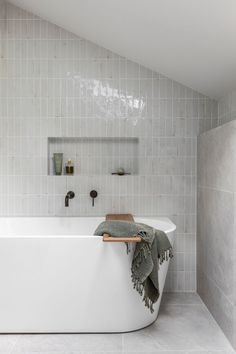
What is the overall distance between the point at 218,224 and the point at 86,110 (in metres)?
1.73

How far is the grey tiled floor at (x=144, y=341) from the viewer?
2.60m

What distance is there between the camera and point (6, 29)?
3838 millimetres

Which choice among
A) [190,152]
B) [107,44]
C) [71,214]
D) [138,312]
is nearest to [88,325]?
[138,312]

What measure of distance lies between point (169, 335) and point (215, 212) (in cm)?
102

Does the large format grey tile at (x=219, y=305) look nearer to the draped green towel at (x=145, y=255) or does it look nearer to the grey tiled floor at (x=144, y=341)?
the grey tiled floor at (x=144, y=341)

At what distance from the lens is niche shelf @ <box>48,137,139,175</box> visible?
3902 millimetres

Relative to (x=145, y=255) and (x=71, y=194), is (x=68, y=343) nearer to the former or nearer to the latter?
(x=145, y=255)

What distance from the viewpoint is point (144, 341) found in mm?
2732

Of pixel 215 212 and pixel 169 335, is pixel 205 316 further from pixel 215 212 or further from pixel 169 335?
pixel 215 212

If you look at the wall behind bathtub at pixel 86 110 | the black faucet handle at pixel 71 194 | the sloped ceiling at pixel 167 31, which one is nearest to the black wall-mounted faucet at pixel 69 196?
the black faucet handle at pixel 71 194

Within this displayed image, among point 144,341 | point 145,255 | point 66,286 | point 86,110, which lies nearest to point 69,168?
point 86,110

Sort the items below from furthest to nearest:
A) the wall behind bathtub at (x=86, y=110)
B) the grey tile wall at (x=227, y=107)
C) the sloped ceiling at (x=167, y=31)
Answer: the wall behind bathtub at (x=86, y=110)
the grey tile wall at (x=227, y=107)
the sloped ceiling at (x=167, y=31)

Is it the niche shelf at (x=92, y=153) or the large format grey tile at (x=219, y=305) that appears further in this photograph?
the niche shelf at (x=92, y=153)

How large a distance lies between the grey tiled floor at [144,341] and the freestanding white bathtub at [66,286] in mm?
81
